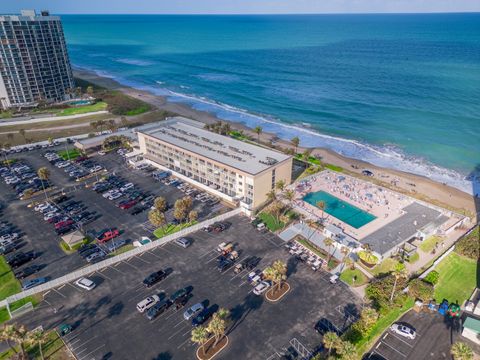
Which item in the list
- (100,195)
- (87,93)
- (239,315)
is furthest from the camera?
(87,93)

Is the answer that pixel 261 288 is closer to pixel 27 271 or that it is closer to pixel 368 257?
pixel 368 257

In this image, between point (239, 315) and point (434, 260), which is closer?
point (239, 315)

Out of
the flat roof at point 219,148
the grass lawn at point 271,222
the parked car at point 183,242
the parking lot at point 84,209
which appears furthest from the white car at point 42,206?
the grass lawn at point 271,222

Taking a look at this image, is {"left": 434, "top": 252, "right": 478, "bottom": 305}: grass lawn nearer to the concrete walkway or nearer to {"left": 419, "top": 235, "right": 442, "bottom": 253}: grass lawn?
{"left": 419, "top": 235, "right": 442, "bottom": 253}: grass lawn

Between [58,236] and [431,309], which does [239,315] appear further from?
[58,236]

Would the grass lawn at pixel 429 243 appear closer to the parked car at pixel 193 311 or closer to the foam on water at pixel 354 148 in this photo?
the foam on water at pixel 354 148

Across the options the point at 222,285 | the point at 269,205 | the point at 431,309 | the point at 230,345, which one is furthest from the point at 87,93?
the point at 431,309
